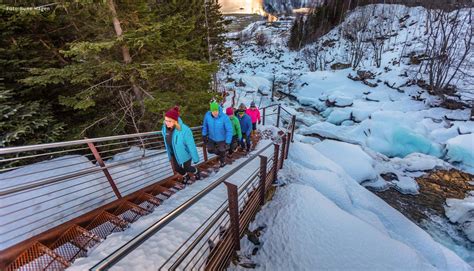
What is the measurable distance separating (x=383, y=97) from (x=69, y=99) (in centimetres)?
2338

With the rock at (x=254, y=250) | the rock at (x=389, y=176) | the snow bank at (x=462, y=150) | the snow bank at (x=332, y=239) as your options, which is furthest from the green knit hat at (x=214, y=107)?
the snow bank at (x=462, y=150)

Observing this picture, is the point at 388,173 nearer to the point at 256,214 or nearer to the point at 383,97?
the point at 256,214

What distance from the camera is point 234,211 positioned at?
9.61 ft

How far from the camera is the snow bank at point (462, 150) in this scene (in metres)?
10.6

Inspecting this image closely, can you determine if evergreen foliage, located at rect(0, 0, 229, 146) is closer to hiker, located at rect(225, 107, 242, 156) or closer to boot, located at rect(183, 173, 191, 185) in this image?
hiker, located at rect(225, 107, 242, 156)

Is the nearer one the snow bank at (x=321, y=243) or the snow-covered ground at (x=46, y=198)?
A: the snow-covered ground at (x=46, y=198)

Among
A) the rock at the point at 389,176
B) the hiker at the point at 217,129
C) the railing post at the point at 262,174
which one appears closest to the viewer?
the railing post at the point at 262,174

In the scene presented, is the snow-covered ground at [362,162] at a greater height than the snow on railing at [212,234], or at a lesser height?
lesser

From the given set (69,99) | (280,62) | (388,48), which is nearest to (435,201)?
(69,99)

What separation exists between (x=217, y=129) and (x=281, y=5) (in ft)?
304

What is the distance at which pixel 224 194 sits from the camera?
435cm

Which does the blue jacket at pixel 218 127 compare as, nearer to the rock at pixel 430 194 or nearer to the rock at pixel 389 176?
the rock at pixel 430 194

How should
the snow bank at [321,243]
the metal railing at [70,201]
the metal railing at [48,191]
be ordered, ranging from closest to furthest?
the metal railing at [70,201] → the metal railing at [48,191] → the snow bank at [321,243]

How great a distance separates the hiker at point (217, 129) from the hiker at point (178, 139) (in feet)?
3.32
